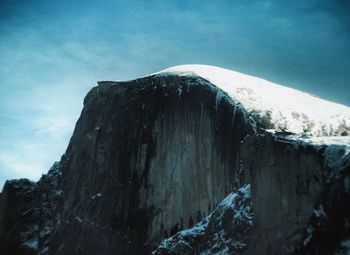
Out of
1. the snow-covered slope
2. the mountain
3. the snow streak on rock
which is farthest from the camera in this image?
the snow-covered slope

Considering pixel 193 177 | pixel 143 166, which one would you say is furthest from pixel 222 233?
pixel 143 166

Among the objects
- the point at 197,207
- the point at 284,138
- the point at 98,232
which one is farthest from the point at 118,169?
the point at 284,138

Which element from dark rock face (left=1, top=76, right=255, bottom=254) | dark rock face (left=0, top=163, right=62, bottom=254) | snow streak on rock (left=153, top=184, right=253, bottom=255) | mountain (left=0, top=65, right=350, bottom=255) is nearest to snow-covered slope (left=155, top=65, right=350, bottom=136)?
mountain (left=0, top=65, right=350, bottom=255)

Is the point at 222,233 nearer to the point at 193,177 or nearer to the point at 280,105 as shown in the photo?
the point at 193,177

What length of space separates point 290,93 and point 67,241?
33.0m

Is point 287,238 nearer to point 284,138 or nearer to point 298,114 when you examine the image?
point 284,138

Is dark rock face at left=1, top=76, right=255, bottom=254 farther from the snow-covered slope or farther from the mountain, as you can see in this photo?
the snow-covered slope

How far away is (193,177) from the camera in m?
34.2

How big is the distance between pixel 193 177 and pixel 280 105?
12.0 m

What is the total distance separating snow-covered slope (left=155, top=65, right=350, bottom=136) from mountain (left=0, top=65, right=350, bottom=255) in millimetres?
170

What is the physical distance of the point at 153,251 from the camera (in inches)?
1325

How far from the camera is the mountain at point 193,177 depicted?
1767 centimetres

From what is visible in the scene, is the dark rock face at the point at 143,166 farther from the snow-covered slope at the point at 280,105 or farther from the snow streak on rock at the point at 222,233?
the snow streak on rock at the point at 222,233

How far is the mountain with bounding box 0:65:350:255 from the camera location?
17672 millimetres
